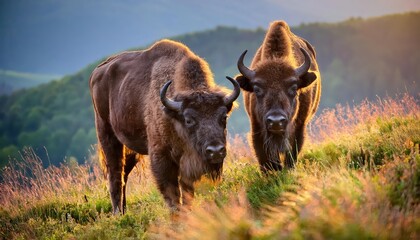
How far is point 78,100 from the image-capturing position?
102 metres

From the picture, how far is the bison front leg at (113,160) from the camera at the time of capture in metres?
9.61

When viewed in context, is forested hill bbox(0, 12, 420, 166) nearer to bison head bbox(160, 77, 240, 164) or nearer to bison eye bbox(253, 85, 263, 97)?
bison eye bbox(253, 85, 263, 97)

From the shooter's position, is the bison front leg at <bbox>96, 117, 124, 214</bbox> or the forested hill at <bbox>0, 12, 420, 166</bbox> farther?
the forested hill at <bbox>0, 12, 420, 166</bbox>

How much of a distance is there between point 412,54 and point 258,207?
219 ft

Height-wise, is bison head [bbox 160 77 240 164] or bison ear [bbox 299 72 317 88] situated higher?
bison ear [bbox 299 72 317 88]

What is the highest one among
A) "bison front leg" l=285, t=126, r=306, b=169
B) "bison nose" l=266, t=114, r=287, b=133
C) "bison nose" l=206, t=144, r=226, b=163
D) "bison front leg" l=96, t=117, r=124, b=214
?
"bison nose" l=266, t=114, r=287, b=133

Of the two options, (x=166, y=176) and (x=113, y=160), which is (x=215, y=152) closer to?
(x=166, y=176)

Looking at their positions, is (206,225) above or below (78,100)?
above

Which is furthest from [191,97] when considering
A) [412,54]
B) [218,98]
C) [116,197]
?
[412,54]

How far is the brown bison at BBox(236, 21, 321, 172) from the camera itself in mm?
8031

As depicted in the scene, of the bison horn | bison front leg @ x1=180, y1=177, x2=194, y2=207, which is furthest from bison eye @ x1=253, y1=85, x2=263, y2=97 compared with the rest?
bison front leg @ x1=180, y1=177, x2=194, y2=207

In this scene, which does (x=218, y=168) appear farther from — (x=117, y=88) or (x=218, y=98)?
(x=117, y=88)

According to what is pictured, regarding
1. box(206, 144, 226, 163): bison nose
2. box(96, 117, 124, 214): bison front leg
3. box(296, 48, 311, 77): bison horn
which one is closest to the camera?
box(206, 144, 226, 163): bison nose

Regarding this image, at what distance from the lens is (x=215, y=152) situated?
6879mm
